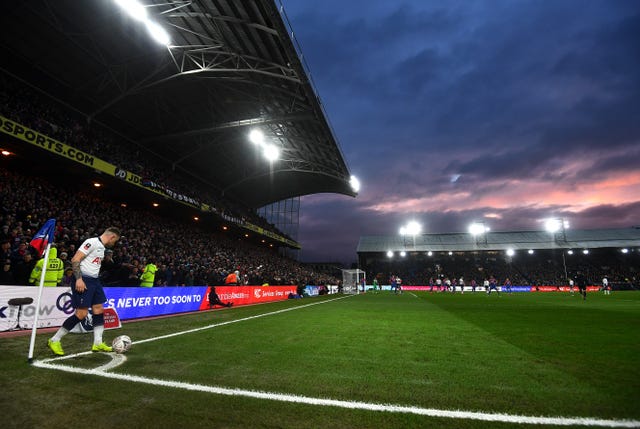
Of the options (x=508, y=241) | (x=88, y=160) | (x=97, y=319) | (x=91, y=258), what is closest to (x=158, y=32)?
(x=88, y=160)

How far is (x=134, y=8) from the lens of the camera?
1341 cm

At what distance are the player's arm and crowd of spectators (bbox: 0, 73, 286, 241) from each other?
46.2 ft

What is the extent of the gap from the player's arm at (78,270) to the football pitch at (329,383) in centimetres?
106

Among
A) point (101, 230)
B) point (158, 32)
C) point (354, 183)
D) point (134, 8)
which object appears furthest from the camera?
point (354, 183)

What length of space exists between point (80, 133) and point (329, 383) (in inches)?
916

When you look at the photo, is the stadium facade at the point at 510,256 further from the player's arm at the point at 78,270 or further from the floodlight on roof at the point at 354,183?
the player's arm at the point at 78,270

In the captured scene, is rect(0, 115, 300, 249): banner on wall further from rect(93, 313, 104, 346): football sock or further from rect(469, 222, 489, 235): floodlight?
rect(469, 222, 489, 235): floodlight

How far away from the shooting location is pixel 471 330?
7.11 m

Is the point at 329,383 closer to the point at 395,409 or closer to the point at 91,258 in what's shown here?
A: the point at 395,409

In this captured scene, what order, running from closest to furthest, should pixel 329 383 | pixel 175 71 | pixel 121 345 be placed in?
pixel 329 383
pixel 121 345
pixel 175 71

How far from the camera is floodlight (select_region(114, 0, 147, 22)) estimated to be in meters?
13.1

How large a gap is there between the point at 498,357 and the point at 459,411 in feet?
7.90

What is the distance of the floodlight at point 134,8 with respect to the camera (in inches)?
516

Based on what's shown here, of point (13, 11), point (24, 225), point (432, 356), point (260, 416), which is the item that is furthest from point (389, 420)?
point (13, 11)
